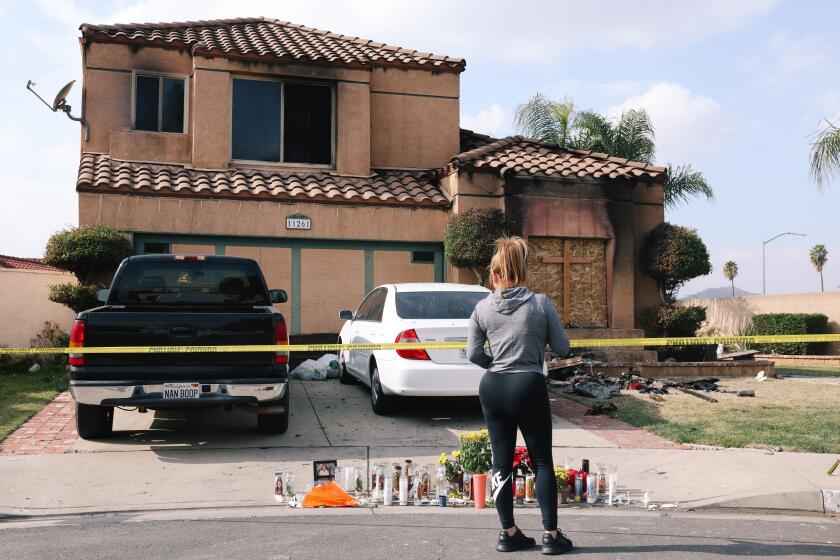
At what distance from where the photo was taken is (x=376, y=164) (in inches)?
645

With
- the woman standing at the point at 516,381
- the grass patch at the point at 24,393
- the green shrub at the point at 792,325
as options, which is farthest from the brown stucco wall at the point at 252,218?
the green shrub at the point at 792,325

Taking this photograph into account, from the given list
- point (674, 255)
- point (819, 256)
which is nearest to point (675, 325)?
point (674, 255)

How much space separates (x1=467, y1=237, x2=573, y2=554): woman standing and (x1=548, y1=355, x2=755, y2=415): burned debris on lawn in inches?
229

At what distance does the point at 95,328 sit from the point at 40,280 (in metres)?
11.1

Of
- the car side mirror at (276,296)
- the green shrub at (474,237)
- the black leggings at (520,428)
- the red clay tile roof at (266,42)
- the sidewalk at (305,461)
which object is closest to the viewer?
the black leggings at (520,428)

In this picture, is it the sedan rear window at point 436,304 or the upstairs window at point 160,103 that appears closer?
the sedan rear window at point 436,304

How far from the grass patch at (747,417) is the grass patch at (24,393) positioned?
712 cm

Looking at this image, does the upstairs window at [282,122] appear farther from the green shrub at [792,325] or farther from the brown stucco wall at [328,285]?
the green shrub at [792,325]

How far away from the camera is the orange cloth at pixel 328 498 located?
5848 millimetres

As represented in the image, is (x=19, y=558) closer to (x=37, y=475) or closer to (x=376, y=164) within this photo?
(x=37, y=475)

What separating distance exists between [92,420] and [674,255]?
437 inches

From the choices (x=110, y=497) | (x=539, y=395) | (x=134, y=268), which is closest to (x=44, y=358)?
(x=134, y=268)

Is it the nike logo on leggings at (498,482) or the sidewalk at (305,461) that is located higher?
the nike logo on leggings at (498,482)

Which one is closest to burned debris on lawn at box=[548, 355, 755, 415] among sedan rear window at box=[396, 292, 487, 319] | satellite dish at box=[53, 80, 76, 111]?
sedan rear window at box=[396, 292, 487, 319]
